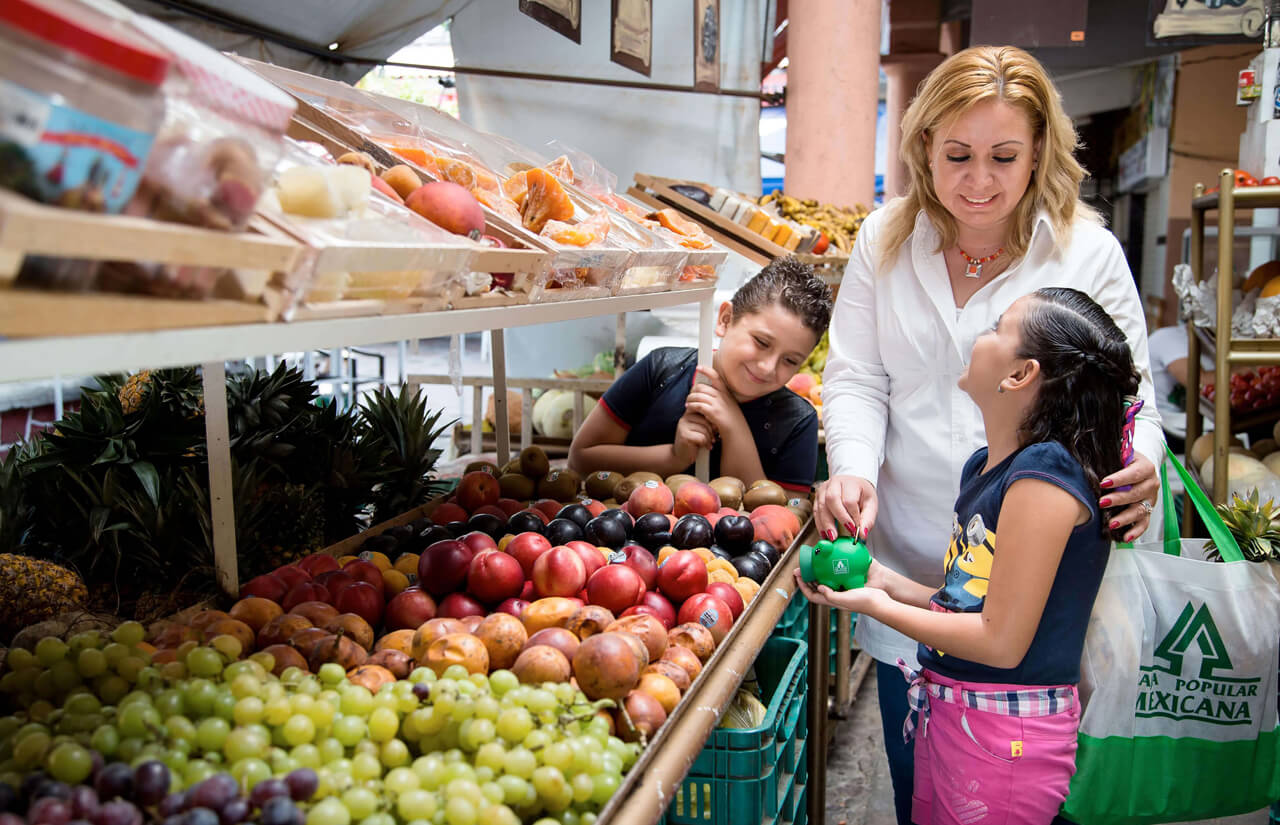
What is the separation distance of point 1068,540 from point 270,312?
139 cm

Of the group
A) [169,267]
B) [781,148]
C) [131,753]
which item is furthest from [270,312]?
[781,148]

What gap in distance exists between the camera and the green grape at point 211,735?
3.68 ft

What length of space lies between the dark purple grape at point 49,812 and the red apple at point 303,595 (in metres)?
0.68

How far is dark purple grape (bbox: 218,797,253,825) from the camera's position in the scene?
1.00 metres

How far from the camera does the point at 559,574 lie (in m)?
1.72

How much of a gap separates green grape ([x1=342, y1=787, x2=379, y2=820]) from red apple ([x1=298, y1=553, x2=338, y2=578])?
30.8 inches

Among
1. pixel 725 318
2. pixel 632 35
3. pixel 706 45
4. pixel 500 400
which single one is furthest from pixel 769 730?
pixel 706 45

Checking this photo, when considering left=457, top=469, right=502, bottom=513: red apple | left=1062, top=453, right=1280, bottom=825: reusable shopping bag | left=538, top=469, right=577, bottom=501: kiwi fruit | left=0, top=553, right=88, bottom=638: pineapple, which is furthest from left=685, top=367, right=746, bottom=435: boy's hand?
left=0, top=553, right=88, bottom=638: pineapple

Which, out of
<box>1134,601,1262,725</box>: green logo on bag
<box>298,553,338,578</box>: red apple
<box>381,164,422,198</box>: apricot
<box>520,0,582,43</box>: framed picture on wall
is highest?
<box>520,0,582,43</box>: framed picture on wall

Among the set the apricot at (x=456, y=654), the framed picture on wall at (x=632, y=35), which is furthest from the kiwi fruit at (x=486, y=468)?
the framed picture on wall at (x=632, y=35)

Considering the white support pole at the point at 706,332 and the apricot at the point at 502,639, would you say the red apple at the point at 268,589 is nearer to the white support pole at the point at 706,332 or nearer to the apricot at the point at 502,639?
the apricot at the point at 502,639

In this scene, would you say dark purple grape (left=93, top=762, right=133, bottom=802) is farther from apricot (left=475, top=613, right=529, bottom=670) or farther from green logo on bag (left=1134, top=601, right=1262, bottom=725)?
green logo on bag (left=1134, top=601, right=1262, bottom=725)

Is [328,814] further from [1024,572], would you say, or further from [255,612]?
[1024,572]

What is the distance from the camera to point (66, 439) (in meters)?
2.41
